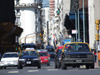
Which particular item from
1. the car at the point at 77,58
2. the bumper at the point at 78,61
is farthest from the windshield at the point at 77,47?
the bumper at the point at 78,61

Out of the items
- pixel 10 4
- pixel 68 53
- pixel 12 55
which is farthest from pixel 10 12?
pixel 68 53

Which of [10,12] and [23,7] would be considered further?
[23,7]

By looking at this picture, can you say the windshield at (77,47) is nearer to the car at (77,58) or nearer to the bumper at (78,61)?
the car at (77,58)

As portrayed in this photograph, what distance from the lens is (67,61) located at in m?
27.0

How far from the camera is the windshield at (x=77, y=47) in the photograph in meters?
27.8

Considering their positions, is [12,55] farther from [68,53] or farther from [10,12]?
[10,12]

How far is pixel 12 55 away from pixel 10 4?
51.5m

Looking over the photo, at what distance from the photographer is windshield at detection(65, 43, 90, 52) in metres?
27.8

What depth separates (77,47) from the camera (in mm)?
28109

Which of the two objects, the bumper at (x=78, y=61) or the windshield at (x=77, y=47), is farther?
the windshield at (x=77, y=47)

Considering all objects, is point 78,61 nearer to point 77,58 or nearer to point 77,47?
point 77,58

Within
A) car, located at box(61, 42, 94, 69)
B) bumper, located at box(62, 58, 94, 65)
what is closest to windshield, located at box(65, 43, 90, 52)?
car, located at box(61, 42, 94, 69)

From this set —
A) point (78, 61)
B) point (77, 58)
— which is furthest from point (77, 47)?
point (78, 61)

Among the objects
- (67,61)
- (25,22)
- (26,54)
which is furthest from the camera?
(25,22)
